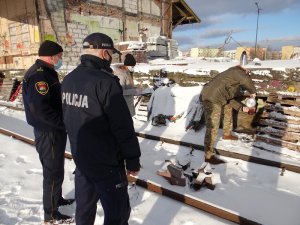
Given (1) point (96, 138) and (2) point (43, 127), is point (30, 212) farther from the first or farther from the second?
(1) point (96, 138)

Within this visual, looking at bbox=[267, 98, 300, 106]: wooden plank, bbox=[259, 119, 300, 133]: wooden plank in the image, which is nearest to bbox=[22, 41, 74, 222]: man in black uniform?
bbox=[259, 119, 300, 133]: wooden plank

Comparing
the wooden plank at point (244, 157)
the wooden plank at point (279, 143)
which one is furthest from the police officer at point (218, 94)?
the wooden plank at point (279, 143)

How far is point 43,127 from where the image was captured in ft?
9.67

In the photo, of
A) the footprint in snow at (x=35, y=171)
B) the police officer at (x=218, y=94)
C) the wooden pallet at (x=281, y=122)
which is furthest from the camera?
the wooden pallet at (x=281, y=122)

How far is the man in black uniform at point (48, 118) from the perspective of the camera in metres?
2.91

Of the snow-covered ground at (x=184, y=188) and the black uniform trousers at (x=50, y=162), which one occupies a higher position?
the black uniform trousers at (x=50, y=162)

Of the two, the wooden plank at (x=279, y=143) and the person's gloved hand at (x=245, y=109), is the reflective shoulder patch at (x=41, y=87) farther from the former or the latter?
the wooden plank at (x=279, y=143)

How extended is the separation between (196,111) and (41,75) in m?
4.55

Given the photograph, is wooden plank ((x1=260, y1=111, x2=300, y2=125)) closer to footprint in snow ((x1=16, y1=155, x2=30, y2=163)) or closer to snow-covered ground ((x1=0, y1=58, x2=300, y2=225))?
snow-covered ground ((x1=0, y1=58, x2=300, y2=225))

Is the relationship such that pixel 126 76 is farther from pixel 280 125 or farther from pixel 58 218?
pixel 280 125

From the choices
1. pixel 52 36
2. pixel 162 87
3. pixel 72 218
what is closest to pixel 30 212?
pixel 72 218

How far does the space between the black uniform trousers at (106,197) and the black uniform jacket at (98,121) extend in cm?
9

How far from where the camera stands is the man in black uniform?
9.53 ft

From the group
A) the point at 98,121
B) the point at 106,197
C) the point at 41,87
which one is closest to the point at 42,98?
the point at 41,87
